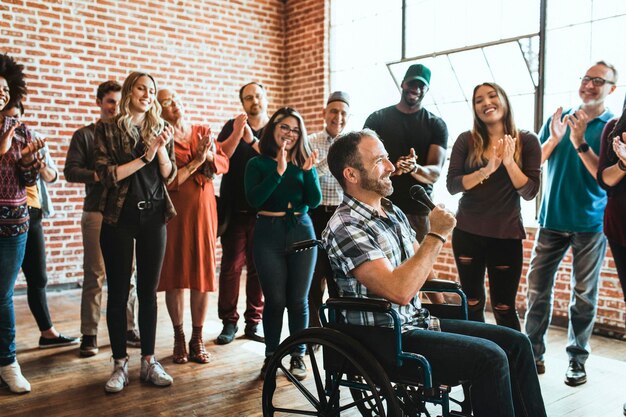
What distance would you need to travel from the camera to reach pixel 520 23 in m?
4.88

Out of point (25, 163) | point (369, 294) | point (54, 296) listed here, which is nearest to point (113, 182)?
point (25, 163)

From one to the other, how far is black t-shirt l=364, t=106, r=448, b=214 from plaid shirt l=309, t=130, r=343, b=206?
39cm

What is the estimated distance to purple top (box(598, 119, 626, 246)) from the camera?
296 cm

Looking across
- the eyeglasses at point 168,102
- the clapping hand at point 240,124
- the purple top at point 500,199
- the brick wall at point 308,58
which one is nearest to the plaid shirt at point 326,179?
the clapping hand at point 240,124

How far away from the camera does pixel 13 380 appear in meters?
3.09

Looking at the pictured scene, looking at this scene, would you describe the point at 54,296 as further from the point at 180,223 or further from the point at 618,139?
the point at 618,139

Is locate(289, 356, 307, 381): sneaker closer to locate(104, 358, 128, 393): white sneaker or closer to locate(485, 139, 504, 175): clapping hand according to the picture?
locate(104, 358, 128, 393): white sneaker

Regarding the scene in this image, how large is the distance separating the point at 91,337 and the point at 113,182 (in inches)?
50.4

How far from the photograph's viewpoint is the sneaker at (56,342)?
12.8ft

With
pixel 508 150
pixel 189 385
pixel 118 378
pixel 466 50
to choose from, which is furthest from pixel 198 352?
pixel 466 50

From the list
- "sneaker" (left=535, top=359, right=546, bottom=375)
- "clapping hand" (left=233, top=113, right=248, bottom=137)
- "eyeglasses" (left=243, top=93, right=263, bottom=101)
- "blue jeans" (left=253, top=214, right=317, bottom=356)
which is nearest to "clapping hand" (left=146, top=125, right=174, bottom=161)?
"blue jeans" (left=253, top=214, right=317, bottom=356)

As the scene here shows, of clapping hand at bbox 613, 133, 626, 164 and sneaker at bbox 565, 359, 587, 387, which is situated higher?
clapping hand at bbox 613, 133, 626, 164

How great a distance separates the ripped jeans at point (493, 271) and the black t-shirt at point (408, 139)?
492 mm

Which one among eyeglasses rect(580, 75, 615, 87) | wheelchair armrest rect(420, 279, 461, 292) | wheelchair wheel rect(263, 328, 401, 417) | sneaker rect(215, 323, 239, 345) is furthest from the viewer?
sneaker rect(215, 323, 239, 345)
